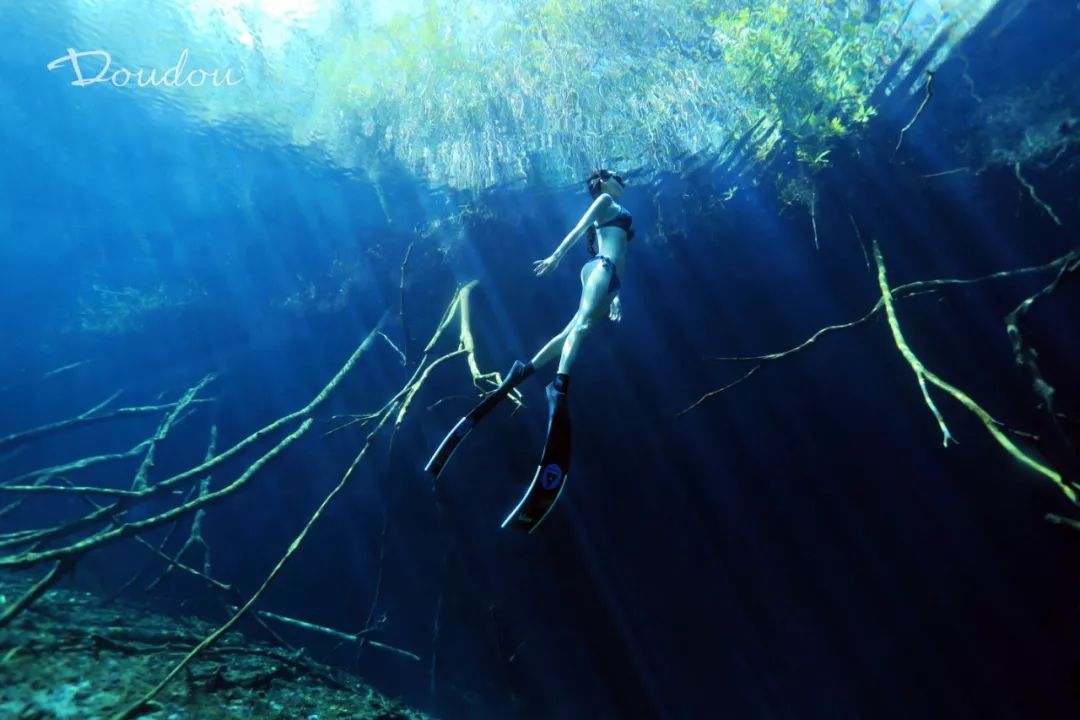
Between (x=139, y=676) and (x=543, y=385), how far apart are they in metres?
5.65

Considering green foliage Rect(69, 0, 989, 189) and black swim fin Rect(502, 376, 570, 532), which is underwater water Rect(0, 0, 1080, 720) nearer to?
green foliage Rect(69, 0, 989, 189)

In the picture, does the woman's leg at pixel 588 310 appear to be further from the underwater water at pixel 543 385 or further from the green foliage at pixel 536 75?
the green foliage at pixel 536 75

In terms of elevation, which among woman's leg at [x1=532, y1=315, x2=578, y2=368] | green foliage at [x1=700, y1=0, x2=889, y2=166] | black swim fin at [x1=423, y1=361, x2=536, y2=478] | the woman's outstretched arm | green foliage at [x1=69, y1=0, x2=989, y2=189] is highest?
green foliage at [x1=69, y1=0, x2=989, y2=189]

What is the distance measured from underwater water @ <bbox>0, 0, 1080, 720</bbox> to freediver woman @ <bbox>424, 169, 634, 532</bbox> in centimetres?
172

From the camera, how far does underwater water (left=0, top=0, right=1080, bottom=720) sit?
4859mm

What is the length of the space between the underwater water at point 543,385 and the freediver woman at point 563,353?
172 cm

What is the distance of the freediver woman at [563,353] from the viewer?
9.73 feet

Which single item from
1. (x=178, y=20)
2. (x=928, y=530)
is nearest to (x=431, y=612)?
(x=928, y=530)

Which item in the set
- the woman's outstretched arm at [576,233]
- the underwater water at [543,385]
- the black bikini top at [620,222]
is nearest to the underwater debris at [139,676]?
the underwater water at [543,385]

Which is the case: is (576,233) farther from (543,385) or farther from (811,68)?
(543,385)

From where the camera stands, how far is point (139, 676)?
4379 millimetres

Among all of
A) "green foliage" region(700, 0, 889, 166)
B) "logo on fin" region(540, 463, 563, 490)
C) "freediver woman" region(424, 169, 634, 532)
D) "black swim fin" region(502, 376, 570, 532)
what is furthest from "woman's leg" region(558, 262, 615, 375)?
"green foliage" region(700, 0, 889, 166)

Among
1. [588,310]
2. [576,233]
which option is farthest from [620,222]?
[588,310]

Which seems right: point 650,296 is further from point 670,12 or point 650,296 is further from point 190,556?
point 190,556
